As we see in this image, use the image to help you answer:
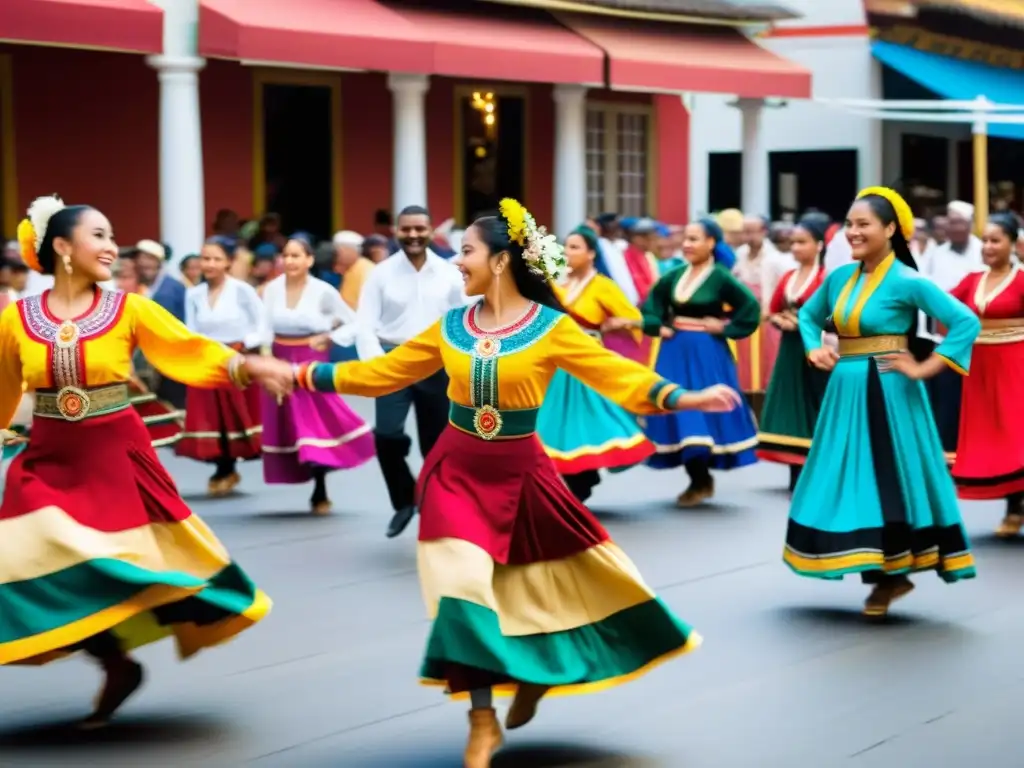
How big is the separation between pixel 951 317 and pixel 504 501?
9.47ft

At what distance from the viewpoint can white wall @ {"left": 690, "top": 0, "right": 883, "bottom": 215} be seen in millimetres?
30109

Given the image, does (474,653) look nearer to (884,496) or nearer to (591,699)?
(591,699)

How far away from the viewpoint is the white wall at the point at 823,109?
98.8 ft

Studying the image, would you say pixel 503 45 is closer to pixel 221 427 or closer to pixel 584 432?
pixel 221 427

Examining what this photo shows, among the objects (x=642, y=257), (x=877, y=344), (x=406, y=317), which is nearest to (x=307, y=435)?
(x=406, y=317)

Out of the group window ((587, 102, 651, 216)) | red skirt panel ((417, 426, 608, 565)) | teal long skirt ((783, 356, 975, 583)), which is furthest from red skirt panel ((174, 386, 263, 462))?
window ((587, 102, 651, 216))

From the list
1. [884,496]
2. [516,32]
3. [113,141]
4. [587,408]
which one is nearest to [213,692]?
[884,496]

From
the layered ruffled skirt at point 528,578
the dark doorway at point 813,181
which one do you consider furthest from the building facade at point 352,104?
the layered ruffled skirt at point 528,578

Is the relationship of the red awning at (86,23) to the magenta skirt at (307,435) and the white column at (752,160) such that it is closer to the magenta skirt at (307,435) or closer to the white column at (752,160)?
the magenta skirt at (307,435)

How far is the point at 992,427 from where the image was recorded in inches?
420

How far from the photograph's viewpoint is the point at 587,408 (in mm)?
11320

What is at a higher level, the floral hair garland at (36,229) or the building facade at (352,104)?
the building facade at (352,104)

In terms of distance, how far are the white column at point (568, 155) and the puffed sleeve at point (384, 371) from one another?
55.5ft

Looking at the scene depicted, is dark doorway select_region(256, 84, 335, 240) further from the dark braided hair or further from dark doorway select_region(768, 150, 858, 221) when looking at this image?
the dark braided hair
